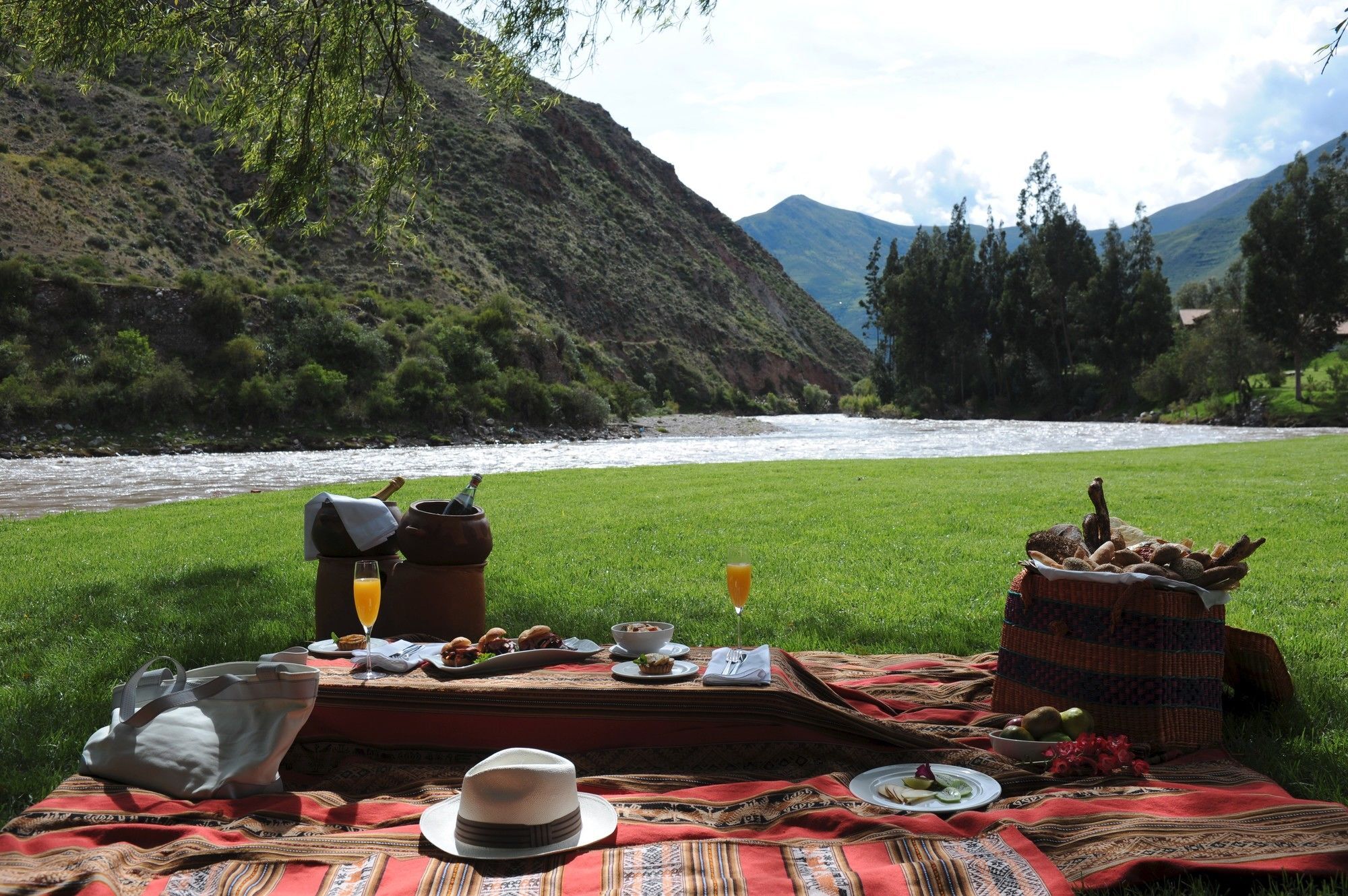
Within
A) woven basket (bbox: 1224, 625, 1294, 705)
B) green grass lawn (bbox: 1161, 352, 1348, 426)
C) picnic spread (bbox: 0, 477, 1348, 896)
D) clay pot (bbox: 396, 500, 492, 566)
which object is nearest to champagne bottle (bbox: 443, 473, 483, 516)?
clay pot (bbox: 396, 500, 492, 566)

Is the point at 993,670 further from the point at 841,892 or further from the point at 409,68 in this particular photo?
the point at 409,68

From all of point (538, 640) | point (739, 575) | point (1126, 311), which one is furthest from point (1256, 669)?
point (1126, 311)

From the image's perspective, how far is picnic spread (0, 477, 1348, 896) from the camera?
8.83 ft

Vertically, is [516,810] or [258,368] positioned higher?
[258,368]

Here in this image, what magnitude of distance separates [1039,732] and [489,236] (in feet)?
230

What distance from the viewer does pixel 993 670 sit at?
16.7 ft

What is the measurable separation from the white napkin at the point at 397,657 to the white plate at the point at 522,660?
0.06 meters

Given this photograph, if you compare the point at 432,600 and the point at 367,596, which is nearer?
the point at 367,596

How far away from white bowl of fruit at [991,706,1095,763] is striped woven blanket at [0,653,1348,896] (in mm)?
88

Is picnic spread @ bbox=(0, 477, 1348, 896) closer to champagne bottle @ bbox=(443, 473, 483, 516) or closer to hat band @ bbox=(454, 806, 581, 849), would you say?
hat band @ bbox=(454, 806, 581, 849)

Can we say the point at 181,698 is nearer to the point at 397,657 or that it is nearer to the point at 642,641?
the point at 397,657

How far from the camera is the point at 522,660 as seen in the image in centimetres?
401

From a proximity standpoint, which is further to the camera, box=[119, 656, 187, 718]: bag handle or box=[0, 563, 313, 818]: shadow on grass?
box=[0, 563, 313, 818]: shadow on grass

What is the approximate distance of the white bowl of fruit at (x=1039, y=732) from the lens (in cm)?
363
